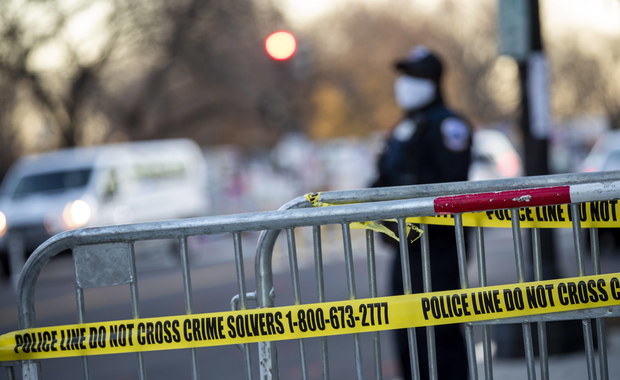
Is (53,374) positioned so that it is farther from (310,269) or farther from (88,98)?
(88,98)

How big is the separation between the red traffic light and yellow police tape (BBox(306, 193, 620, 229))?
35.4 ft

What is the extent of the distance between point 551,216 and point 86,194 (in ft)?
45.8

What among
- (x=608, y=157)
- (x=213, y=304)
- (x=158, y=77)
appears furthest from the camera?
(x=158, y=77)

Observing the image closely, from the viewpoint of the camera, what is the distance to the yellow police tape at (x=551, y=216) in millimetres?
3203

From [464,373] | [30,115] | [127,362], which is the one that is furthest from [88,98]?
[464,373]

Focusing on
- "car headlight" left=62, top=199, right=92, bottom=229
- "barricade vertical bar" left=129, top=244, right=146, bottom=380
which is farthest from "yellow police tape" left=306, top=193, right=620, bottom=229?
"car headlight" left=62, top=199, right=92, bottom=229

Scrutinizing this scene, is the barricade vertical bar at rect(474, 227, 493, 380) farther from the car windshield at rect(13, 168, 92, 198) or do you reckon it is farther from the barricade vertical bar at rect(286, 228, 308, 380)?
the car windshield at rect(13, 168, 92, 198)

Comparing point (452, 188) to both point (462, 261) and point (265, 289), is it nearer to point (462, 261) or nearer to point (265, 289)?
point (462, 261)

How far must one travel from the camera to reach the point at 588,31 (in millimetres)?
54906

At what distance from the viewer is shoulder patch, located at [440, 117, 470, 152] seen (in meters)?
4.60

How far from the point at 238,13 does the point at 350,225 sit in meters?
27.7

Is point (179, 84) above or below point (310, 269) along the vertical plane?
above

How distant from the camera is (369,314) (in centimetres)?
317

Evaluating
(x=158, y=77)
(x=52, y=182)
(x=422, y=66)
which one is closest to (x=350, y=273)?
(x=422, y=66)
